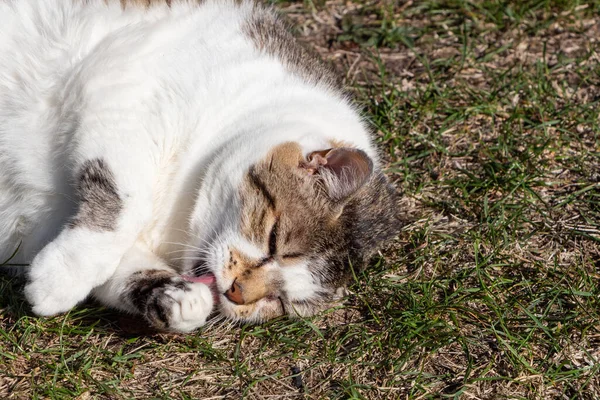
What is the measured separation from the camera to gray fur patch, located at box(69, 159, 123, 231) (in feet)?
9.39

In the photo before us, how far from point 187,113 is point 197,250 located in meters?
0.59

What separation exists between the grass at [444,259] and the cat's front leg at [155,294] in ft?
0.54

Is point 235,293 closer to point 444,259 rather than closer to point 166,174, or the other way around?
point 166,174

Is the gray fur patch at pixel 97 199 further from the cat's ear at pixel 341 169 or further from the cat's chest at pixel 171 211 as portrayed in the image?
the cat's ear at pixel 341 169

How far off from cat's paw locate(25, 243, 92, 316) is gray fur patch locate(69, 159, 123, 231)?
6.0 inches

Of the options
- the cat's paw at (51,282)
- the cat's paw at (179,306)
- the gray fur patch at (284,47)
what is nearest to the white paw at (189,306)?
the cat's paw at (179,306)

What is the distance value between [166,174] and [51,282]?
664 mm

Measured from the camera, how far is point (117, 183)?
2896 millimetres

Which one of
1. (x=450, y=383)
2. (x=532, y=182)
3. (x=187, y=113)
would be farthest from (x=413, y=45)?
(x=450, y=383)

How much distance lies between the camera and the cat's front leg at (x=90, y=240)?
2.78 m

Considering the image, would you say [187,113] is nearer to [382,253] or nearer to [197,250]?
[197,250]

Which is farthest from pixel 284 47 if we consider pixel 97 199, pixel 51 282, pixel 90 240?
pixel 51 282

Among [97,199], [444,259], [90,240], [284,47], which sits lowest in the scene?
[444,259]

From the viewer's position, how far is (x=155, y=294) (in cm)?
285
